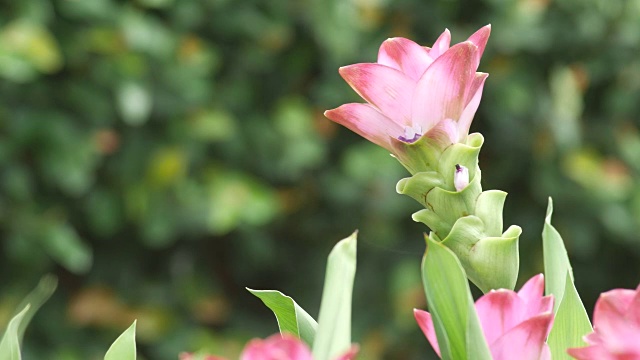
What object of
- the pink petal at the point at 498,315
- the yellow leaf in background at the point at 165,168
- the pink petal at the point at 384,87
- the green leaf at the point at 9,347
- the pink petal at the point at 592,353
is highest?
the pink petal at the point at 384,87

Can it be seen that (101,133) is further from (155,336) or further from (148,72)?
(155,336)

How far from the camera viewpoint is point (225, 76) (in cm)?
187

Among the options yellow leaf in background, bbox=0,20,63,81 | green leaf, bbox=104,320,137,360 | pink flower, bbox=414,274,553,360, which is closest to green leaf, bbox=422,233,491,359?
pink flower, bbox=414,274,553,360

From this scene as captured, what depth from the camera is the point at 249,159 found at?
1.85 metres

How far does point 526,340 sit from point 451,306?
1.2 inches

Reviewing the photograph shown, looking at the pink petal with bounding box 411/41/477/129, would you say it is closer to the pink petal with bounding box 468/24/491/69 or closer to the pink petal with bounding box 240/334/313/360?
the pink petal with bounding box 468/24/491/69

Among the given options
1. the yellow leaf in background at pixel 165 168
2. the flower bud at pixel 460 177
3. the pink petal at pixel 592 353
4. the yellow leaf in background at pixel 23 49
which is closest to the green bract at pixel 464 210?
the flower bud at pixel 460 177

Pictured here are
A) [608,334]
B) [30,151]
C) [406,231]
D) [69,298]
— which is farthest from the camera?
[406,231]

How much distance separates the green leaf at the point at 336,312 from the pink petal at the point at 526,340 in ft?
0.25

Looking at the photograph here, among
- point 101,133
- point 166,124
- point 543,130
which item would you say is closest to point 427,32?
point 543,130

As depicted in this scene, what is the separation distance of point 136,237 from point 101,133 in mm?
234

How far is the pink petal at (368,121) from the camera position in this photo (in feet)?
1.36

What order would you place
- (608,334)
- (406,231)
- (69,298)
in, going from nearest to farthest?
(608,334) → (69,298) → (406,231)

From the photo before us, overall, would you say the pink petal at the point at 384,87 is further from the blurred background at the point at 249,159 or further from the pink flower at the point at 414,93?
the blurred background at the point at 249,159
